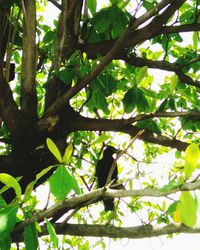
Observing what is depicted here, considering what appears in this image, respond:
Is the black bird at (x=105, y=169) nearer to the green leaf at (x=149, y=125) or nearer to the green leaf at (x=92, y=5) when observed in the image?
the green leaf at (x=149, y=125)

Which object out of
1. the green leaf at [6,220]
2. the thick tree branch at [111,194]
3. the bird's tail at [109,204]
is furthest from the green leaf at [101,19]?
the green leaf at [6,220]

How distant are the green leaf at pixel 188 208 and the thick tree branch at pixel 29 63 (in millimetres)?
1065

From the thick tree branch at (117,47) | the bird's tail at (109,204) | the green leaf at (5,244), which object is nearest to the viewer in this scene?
the green leaf at (5,244)

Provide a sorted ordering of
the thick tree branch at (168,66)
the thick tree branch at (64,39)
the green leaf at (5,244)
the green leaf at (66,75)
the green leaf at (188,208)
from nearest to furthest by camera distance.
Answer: the green leaf at (188,208)
the green leaf at (5,244)
the green leaf at (66,75)
the thick tree branch at (64,39)
the thick tree branch at (168,66)

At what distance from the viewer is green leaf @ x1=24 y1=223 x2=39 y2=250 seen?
89cm

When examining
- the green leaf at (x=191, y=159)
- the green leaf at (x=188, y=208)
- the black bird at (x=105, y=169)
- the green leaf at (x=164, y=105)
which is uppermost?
the green leaf at (x=164, y=105)

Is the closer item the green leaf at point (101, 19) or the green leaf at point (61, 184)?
the green leaf at point (61, 184)

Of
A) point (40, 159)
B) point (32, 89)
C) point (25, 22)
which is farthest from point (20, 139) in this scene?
point (25, 22)

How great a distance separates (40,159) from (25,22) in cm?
65

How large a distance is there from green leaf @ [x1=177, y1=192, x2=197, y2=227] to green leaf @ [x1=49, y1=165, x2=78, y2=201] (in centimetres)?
26

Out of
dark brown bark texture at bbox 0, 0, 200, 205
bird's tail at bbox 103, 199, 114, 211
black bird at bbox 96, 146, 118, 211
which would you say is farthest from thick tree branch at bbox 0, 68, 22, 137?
bird's tail at bbox 103, 199, 114, 211

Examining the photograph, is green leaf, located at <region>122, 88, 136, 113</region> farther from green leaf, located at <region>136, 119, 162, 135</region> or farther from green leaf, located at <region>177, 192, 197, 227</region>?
green leaf, located at <region>177, 192, 197, 227</region>

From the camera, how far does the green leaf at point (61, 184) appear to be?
2.65 feet

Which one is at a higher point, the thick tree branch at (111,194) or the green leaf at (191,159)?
the green leaf at (191,159)
